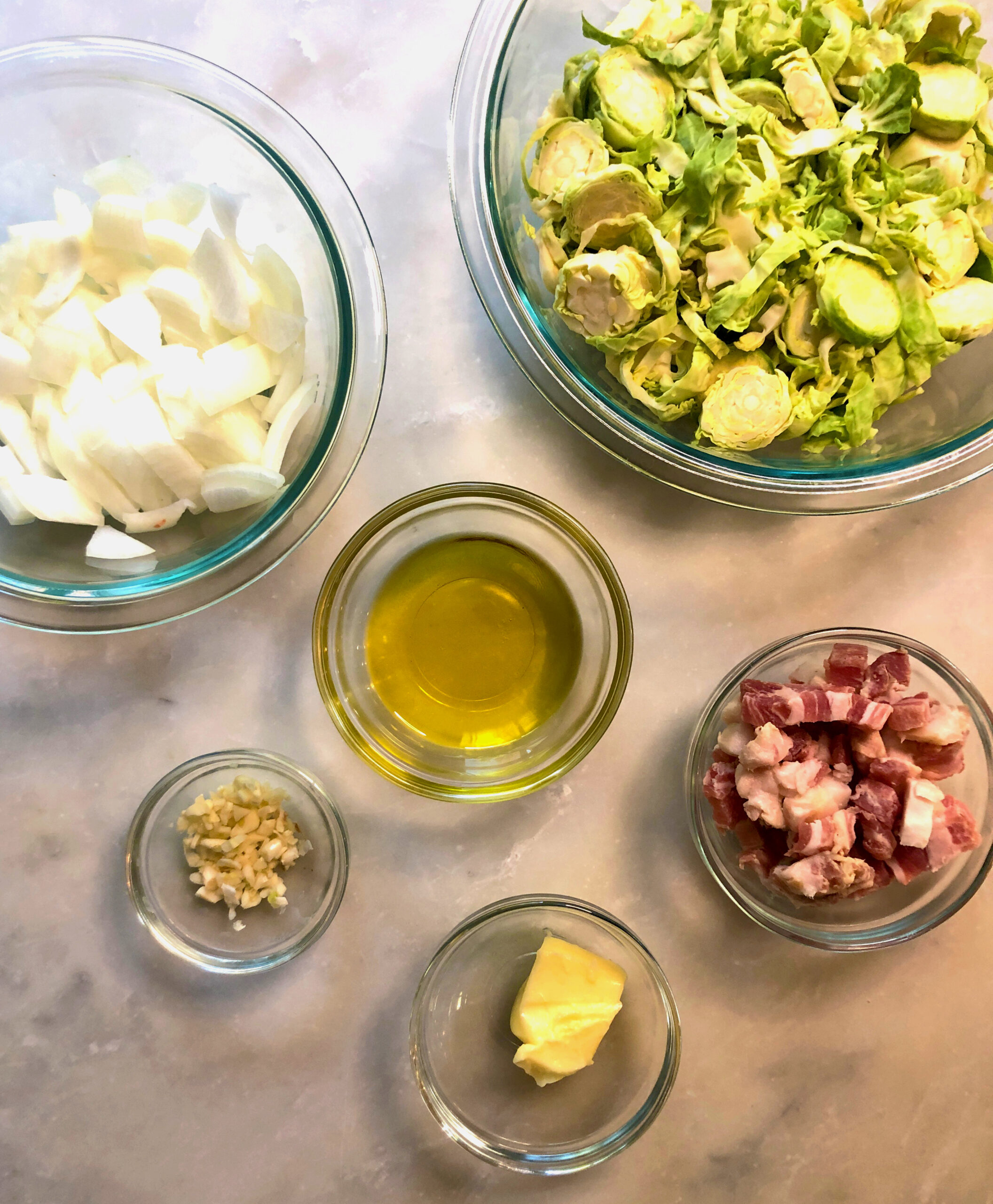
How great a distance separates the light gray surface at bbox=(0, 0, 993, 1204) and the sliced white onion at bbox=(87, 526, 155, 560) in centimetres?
22

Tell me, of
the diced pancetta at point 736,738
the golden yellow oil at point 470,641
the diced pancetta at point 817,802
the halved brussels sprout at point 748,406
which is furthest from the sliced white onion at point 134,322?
the diced pancetta at point 817,802

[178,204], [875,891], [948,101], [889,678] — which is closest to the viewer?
[948,101]

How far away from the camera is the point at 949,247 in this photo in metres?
1.14

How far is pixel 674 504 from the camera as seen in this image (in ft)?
4.86

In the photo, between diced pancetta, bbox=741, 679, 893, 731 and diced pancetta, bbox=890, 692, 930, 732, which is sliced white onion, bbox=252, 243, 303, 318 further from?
diced pancetta, bbox=890, 692, 930, 732

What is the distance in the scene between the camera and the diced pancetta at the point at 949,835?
1278 millimetres

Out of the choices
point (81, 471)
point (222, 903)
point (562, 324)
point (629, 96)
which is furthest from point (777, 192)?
point (222, 903)

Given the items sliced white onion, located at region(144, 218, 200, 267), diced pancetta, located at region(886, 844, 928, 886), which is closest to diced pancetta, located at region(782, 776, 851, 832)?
diced pancetta, located at region(886, 844, 928, 886)

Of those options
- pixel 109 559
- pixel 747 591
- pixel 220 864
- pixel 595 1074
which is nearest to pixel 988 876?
pixel 747 591

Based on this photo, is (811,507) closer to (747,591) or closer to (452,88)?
(747,591)

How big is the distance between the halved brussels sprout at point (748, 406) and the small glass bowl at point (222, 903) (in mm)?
871

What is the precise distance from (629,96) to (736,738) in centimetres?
91

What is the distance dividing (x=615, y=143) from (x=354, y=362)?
48 centimetres

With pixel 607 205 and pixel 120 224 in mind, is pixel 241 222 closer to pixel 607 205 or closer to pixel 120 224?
pixel 120 224
